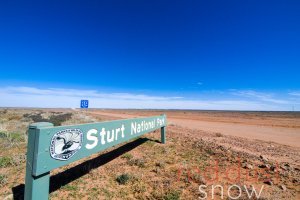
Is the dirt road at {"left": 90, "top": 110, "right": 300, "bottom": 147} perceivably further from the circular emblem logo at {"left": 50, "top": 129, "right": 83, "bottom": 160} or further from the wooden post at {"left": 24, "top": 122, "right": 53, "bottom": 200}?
the wooden post at {"left": 24, "top": 122, "right": 53, "bottom": 200}

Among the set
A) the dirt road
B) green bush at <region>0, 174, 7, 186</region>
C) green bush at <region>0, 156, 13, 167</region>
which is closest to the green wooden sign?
green bush at <region>0, 174, 7, 186</region>

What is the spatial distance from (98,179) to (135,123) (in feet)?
6.32

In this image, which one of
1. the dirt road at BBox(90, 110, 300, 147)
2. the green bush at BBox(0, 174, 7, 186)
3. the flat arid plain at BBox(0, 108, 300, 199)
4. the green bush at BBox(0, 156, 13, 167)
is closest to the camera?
the flat arid plain at BBox(0, 108, 300, 199)

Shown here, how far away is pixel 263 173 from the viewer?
5137 millimetres

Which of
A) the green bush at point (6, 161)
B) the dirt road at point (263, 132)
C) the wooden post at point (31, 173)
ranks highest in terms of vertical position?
the wooden post at point (31, 173)

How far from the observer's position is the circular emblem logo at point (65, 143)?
258 cm

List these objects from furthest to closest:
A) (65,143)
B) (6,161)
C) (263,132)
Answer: (263,132) → (6,161) → (65,143)

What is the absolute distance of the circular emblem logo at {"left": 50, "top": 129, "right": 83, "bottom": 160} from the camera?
258 centimetres

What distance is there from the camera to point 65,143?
279 centimetres

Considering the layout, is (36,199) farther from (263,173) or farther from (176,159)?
(263,173)

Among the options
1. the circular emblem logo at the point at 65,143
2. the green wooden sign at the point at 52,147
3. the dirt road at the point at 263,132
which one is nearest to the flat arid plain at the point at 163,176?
the green wooden sign at the point at 52,147

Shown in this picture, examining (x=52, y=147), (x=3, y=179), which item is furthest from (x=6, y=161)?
(x=52, y=147)

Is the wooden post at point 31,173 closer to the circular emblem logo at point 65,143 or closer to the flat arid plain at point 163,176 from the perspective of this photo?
the circular emblem logo at point 65,143

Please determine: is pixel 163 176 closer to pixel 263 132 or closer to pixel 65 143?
pixel 65 143
